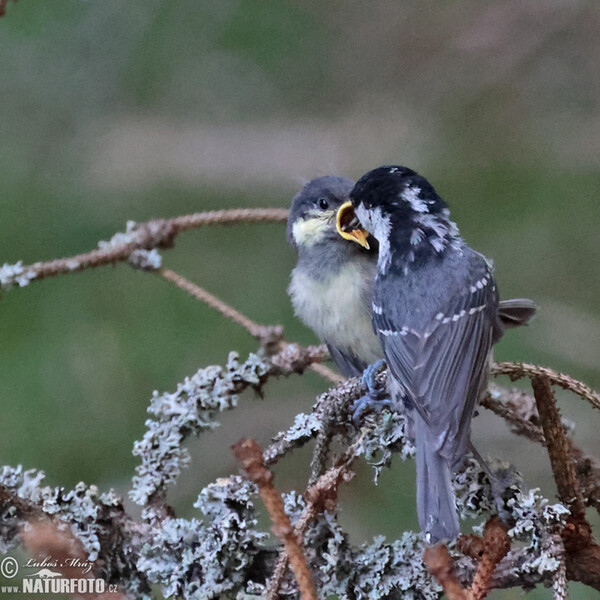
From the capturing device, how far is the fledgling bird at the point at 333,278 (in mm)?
1584

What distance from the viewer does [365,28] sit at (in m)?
2.32

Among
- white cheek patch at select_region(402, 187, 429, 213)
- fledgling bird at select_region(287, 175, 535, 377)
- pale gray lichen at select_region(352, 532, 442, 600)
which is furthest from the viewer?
fledgling bird at select_region(287, 175, 535, 377)

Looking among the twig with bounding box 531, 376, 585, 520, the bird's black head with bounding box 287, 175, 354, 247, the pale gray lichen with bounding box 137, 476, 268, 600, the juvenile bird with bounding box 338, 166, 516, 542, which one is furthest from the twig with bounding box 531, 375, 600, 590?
the bird's black head with bounding box 287, 175, 354, 247

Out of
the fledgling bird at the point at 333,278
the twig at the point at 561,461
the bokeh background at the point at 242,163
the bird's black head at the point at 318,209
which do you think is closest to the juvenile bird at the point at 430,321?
the twig at the point at 561,461

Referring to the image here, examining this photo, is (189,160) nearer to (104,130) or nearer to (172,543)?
(104,130)

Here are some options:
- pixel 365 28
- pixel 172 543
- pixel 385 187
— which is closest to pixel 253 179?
pixel 365 28

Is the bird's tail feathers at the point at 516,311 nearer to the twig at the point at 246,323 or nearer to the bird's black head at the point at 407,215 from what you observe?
the bird's black head at the point at 407,215

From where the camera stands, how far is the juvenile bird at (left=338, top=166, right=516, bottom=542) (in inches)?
39.2

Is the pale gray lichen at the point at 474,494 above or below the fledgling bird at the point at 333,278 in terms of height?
below

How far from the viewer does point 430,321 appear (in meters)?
1.17

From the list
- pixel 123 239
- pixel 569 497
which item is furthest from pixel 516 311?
pixel 123 239

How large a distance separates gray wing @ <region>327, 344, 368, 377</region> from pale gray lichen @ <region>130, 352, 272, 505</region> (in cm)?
46

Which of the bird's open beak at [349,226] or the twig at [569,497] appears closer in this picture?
the twig at [569,497]

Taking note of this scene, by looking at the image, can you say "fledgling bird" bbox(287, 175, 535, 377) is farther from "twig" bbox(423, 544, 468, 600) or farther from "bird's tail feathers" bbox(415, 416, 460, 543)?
"twig" bbox(423, 544, 468, 600)
